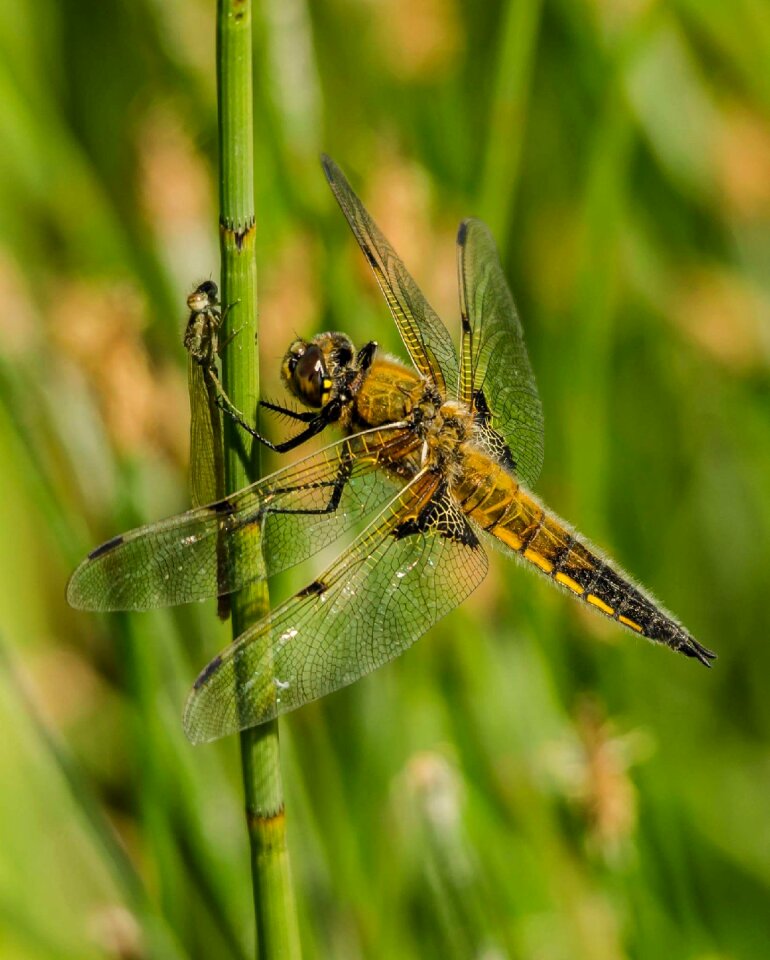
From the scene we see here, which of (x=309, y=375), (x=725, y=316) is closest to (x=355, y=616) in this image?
(x=309, y=375)

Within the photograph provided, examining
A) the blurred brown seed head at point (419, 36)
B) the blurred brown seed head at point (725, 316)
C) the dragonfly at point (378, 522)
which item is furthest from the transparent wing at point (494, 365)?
the blurred brown seed head at point (419, 36)

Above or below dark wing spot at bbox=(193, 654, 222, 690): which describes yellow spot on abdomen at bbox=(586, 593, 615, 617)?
below

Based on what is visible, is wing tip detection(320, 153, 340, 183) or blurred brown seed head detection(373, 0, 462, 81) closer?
wing tip detection(320, 153, 340, 183)

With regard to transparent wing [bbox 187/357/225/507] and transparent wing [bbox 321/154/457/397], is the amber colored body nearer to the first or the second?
transparent wing [bbox 321/154/457/397]

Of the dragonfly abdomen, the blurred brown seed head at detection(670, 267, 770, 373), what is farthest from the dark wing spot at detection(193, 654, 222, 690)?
the blurred brown seed head at detection(670, 267, 770, 373)

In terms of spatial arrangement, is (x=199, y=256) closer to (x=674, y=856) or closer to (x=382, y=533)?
(x=382, y=533)

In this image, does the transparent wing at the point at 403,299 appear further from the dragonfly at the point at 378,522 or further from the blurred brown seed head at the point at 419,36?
the blurred brown seed head at the point at 419,36

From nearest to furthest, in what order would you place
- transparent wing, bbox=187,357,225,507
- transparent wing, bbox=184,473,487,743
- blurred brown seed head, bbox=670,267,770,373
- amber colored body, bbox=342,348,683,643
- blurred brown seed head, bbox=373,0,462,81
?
transparent wing, bbox=184,473,487,743, transparent wing, bbox=187,357,225,507, amber colored body, bbox=342,348,683,643, blurred brown seed head, bbox=670,267,770,373, blurred brown seed head, bbox=373,0,462,81

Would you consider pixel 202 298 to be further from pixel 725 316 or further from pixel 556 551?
pixel 725 316
